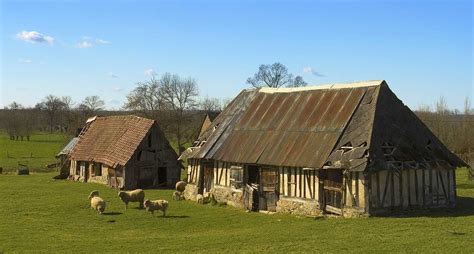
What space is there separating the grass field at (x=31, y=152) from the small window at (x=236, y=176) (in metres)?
33.2

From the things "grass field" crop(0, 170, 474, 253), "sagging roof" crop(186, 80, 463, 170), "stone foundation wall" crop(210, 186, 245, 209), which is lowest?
"grass field" crop(0, 170, 474, 253)

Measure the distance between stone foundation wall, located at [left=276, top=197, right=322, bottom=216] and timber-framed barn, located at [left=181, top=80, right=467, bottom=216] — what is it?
0.16ft

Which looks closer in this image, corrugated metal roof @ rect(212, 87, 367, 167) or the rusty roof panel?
corrugated metal roof @ rect(212, 87, 367, 167)

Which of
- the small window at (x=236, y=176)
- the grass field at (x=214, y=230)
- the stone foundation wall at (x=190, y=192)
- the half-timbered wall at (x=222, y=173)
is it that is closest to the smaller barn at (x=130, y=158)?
the stone foundation wall at (x=190, y=192)

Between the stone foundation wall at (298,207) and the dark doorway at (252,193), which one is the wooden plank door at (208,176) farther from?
the stone foundation wall at (298,207)

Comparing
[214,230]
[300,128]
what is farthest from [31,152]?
[214,230]

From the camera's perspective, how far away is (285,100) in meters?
31.0

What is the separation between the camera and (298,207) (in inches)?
1008

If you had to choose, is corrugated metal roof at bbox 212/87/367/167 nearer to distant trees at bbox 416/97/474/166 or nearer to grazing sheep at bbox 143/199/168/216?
grazing sheep at bbox 143/199/168/216

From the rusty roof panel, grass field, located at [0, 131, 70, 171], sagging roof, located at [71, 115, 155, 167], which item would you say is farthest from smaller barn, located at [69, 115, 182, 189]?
grass field, located at [0, 131, 70, 171]

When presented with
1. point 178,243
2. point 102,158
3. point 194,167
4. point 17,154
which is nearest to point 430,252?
point 178,243

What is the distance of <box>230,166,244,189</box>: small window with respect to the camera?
28.6 meters

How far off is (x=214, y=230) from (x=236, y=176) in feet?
24.2

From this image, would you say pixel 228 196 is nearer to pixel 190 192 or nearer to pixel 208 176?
pixel 208 176
